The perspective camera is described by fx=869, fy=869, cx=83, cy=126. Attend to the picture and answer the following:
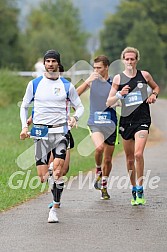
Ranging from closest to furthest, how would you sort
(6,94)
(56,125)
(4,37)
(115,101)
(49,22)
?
(56,125) < (115,101) < (6,94) < (4,37) < (49,22)

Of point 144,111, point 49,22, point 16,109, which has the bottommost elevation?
point 144,111

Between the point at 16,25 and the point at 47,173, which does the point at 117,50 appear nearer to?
the point at 16,25

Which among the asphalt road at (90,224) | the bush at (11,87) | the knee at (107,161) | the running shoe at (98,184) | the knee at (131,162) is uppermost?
the bush at (11,87)

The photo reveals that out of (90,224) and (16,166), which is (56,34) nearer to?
(16,166)

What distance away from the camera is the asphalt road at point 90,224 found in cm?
902

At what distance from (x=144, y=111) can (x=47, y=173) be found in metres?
1.91

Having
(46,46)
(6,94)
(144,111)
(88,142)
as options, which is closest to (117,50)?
(46,46)

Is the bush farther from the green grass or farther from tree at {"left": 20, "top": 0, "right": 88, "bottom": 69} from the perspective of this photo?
tree at {"left": 20, "top": 0, "right": 88, "bottom": 69}

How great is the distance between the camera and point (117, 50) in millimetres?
85750

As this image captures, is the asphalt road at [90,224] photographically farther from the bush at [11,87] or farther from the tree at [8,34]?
the tree at [8,34]

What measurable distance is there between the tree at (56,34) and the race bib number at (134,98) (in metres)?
32.0

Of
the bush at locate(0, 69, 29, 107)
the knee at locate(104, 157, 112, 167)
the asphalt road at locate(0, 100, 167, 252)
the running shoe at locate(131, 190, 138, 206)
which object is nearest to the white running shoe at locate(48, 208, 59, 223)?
the asphalt road at locate(0, 100, 167, 252)

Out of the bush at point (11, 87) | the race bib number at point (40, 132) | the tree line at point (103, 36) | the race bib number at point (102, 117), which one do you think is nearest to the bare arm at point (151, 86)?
the race bib number at point (102, 117)

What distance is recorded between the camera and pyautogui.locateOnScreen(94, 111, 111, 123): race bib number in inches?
507
